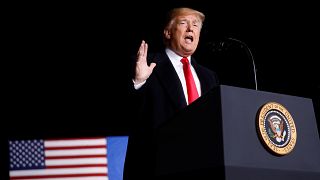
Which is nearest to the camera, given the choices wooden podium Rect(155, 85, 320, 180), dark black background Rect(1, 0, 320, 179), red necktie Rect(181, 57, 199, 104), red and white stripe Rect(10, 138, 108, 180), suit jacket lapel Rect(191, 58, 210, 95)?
wooden podium Rect(155, 85, 320, 180)

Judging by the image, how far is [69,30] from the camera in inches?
138

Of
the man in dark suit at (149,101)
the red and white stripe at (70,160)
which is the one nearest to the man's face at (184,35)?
the man in dark suit at (149,101)

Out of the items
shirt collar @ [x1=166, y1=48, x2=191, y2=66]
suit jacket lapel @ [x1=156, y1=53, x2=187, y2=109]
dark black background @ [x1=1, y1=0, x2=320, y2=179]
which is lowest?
suit jacket lapel @ [x1=156, y1=53, x2=187, y2=109]

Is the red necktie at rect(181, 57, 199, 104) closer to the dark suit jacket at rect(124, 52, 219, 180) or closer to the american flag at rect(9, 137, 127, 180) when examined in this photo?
the dark suit jacket at rect(124, 52, 219, 180)

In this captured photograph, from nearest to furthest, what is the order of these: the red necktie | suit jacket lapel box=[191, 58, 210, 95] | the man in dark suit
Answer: the man in dark suit, the red necktie, suit jacket lapel box=[191, 58, 210, 95]

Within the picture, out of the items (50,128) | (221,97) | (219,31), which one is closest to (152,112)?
(221,97)

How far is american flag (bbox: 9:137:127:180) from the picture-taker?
3.64 m

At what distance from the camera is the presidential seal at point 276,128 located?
55.3 inches

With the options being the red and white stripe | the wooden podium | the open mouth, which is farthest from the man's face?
the red and white stripe

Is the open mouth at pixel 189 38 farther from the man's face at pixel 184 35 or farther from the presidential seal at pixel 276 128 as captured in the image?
the presidential seal at pixel 276 128

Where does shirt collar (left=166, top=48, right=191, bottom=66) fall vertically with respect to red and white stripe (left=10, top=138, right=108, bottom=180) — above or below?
above

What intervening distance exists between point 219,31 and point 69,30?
1.06 metres

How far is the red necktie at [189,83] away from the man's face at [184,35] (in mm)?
54

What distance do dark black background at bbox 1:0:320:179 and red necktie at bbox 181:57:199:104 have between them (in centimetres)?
129
